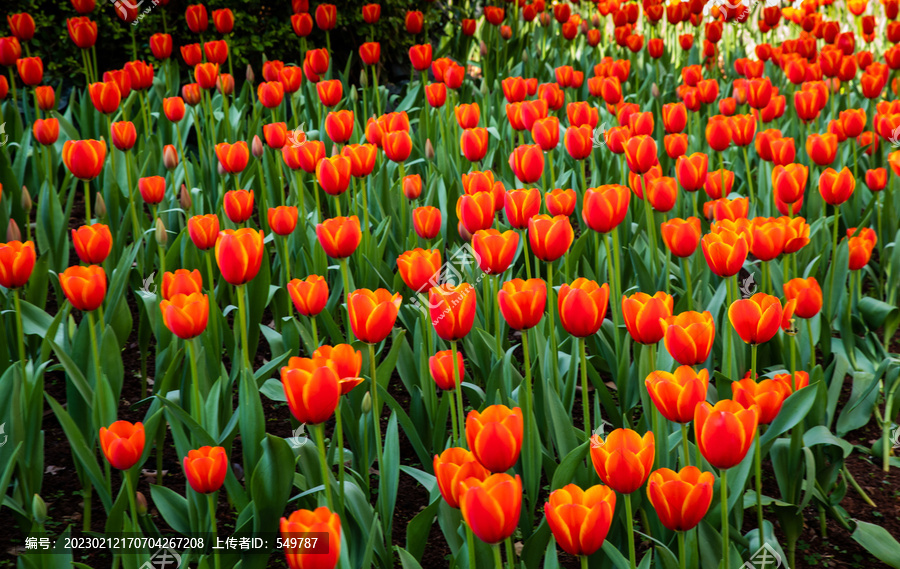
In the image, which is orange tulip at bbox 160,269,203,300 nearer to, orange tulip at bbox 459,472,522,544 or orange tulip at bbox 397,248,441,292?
orange tulip at bbox 397,248,441,292

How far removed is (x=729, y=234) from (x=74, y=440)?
153 cm

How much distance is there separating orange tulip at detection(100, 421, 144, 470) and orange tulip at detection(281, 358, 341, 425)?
0.36 metres

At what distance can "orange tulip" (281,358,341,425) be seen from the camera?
4.23 ft

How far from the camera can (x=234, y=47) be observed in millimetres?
4766

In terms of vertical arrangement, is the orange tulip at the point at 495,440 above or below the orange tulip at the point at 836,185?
above

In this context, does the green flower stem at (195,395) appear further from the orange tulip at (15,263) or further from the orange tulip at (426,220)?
the orange tulip at (426,220)

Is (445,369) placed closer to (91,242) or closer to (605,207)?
(605,207)

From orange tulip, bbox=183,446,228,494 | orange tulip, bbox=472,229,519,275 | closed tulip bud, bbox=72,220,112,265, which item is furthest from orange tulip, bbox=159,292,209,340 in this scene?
orange tulip, bbox=472,229,519,275

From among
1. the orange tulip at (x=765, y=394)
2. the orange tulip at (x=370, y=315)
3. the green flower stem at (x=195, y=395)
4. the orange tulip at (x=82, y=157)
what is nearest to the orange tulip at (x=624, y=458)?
the orange tulip at (x=765, y=394)

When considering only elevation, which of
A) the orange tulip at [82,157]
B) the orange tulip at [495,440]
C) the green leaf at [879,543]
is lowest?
the green leaf at [879,543]

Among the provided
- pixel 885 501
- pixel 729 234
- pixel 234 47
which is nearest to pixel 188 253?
pixel 729 234

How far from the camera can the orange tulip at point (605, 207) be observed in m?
2.02

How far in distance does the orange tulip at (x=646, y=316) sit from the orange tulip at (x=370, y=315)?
449mm

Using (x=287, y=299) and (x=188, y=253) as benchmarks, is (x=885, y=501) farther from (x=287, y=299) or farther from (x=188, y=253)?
(x=188, y=253)
